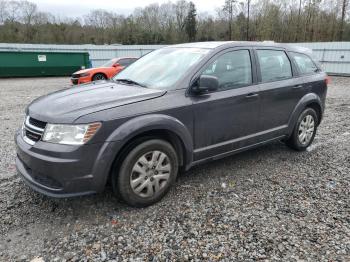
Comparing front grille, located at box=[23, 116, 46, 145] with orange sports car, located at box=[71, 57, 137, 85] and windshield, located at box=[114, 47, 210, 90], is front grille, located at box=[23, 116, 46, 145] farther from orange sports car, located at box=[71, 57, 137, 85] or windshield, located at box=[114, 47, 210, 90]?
orange sports car, located at box=[71, 57, 137, 85]

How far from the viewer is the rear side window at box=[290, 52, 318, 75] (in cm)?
453

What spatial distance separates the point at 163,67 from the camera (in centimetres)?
368

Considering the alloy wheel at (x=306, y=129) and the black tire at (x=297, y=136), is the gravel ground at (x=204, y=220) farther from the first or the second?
the alloy wheel at (x=306, y=129)

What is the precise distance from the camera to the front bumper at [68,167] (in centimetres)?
258

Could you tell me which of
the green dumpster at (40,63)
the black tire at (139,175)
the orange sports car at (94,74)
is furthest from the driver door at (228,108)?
the green dumpster at (40,63)

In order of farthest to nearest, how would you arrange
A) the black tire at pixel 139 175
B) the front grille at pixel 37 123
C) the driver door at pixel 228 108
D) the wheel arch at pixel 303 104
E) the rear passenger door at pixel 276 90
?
the wheel arch at pixel 303 104 < the rear passenger door at pixel 276 90 < the driver door at pixel 228 108 < the black tire at pixel 139 175 < the front grille at pixel 37 123

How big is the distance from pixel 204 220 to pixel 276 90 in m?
2.18

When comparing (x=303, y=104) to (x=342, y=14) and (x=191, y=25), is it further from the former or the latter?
(x=191, y=25)

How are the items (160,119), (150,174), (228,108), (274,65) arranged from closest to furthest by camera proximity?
(160,119), (150,174), (228,108), (274,65)

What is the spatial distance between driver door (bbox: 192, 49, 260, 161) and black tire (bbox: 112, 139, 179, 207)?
15.3 inches

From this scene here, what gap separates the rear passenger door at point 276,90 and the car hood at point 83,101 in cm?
161

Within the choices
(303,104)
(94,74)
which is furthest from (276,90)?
(94,74)

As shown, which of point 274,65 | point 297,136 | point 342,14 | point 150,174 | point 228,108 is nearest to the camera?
point 150,174

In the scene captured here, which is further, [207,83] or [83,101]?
[207,83]
